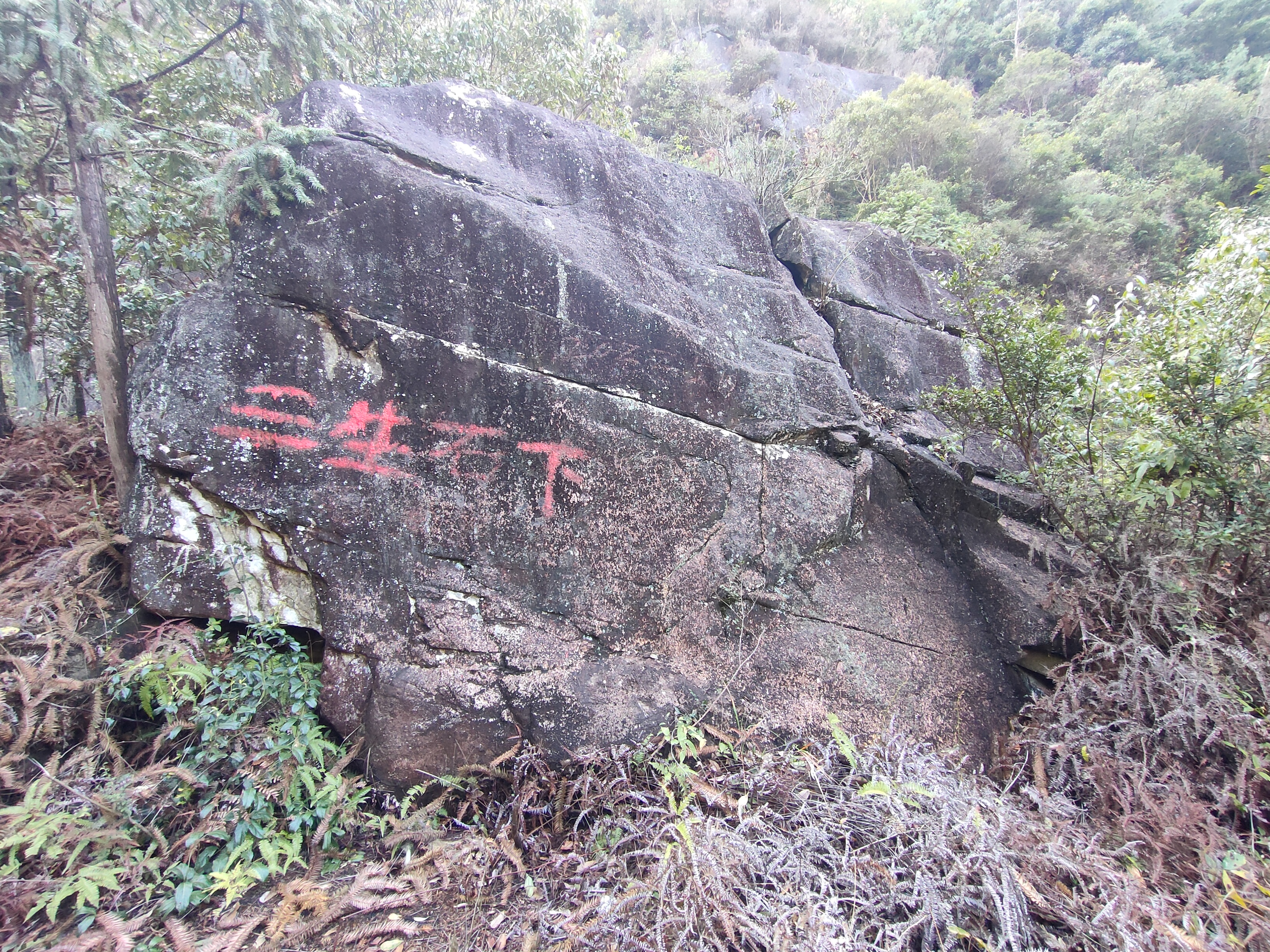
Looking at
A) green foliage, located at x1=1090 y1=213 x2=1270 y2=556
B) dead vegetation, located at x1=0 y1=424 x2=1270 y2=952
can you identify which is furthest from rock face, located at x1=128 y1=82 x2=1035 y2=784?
green foliage, located at x1=1090 y1=213 x2=1270 y2=556

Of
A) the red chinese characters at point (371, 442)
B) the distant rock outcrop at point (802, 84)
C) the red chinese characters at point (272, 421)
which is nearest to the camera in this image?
the red chinese characters at point (272, 421)

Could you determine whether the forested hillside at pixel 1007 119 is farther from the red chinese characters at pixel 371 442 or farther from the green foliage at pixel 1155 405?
the red chinese characters at pixel 371 442

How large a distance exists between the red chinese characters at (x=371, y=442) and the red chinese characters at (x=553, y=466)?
76 cm

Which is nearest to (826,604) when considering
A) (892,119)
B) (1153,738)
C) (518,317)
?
(1153,738)

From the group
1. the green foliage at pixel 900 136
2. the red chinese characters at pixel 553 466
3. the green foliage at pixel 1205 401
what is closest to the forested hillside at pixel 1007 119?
the green foliage at pixel 900 136

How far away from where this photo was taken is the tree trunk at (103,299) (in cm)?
323

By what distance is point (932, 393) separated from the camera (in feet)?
16.2

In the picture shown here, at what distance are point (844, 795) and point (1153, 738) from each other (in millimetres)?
2065

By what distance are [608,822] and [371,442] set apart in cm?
249

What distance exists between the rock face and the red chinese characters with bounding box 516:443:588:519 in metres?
0.02

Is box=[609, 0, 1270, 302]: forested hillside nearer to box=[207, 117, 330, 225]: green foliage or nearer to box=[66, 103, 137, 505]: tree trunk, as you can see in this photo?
box=[207, 117, 330, 225]: green foliage

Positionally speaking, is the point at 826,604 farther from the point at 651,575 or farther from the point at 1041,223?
the point at 1041,223

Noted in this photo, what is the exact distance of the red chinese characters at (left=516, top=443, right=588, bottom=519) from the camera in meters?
3.50

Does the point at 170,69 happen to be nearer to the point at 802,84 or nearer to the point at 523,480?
the point at 523,480
